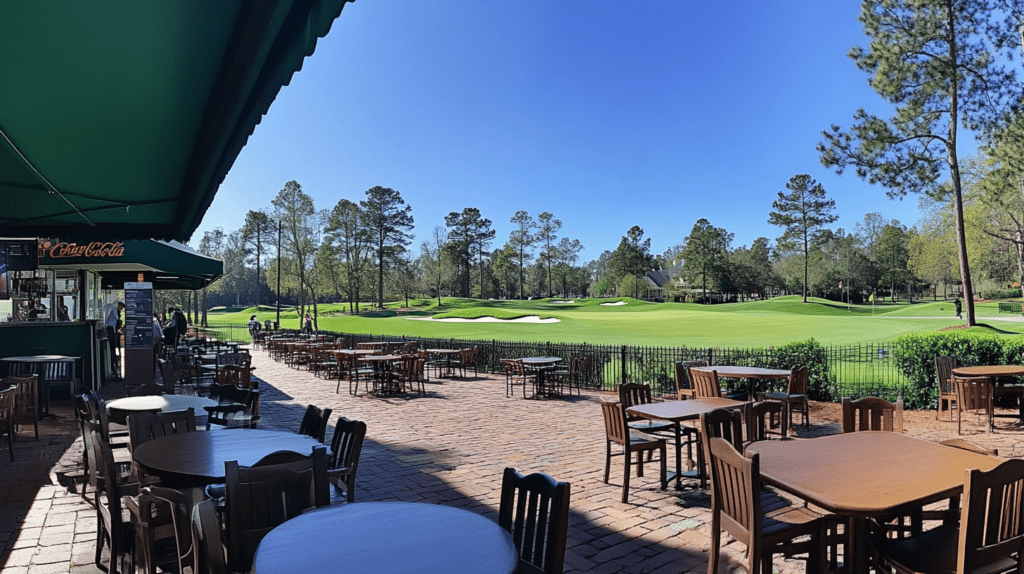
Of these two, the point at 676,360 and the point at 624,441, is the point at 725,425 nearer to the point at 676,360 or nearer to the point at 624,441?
the point at 624,441

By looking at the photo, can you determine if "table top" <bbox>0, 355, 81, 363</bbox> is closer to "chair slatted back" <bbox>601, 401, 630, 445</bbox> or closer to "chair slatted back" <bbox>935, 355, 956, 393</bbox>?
"chair slatted back" <bbox>601, 401, 630, 445</bbox>

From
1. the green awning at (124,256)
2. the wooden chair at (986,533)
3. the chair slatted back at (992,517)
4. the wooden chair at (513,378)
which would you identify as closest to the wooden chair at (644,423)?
the wooden chair at (986,533)

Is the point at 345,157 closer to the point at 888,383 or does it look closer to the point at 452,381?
the point at 452,381

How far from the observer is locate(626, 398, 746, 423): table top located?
5625 millimetres

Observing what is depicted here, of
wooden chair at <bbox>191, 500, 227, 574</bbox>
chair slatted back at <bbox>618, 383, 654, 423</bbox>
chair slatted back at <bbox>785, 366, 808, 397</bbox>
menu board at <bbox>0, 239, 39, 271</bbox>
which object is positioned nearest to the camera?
wooden chair at <bbox>191, 500, 227, 574</bbox>

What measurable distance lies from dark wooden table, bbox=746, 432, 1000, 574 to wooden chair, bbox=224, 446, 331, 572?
7.82 feet

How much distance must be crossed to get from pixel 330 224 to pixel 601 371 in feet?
153

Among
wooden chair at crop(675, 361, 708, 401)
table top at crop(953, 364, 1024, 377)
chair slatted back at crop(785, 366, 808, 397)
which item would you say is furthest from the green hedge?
wooden chair at crop(675, 361, 708, 401)

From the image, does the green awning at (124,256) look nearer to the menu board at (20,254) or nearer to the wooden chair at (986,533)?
the menu board at (20,254)

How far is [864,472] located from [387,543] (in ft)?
8.79

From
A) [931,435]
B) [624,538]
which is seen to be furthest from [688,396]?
[624,538]

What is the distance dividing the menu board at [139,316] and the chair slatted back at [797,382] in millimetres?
13148

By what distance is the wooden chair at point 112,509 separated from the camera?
3.49 meters

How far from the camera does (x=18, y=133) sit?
11.5 feet
